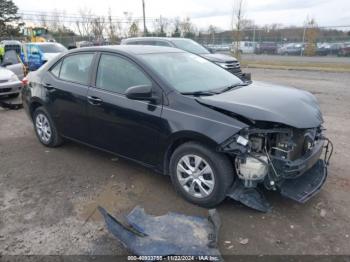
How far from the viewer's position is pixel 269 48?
31.6 meters

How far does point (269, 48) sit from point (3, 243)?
104 ft

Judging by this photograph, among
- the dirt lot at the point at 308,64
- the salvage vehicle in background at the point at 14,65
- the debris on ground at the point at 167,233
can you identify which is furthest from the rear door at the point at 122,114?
the dirt lot at the point at 308,64

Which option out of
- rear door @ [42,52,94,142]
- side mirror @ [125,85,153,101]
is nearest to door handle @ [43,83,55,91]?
rear door @ [42,52,94,142]

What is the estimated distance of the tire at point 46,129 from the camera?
17.3 feet

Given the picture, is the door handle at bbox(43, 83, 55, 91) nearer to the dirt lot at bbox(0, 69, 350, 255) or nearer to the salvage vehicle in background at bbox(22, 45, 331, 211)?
the salvage vehicle in background at bbox(22, 45, 331, 211)

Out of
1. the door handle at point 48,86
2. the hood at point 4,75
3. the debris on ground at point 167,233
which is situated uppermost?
the door handle at point 48,86

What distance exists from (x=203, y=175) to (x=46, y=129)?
3.12 metres

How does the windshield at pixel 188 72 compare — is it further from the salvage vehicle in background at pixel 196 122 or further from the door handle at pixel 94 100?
the door handle at pixel 94 100

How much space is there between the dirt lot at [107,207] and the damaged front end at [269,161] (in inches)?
9.7

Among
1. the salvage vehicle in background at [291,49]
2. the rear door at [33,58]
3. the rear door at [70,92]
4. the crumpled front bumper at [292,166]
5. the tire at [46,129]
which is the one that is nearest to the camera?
the crumpled front bumper at [292,166]

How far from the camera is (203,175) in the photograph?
11.5 feet

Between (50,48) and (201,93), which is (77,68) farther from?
(50,48)

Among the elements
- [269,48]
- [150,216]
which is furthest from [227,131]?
[269,48]

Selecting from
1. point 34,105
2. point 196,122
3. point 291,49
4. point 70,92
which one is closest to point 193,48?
point 34,105
